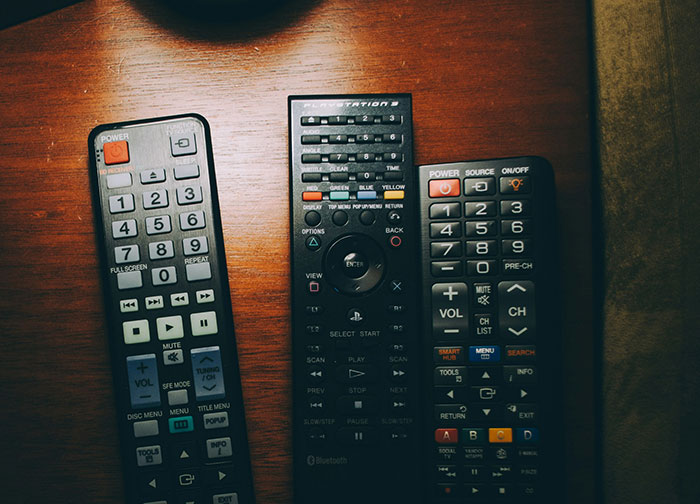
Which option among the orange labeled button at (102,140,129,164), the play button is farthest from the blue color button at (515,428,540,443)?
the orange labeled button at (102,140,129,164)

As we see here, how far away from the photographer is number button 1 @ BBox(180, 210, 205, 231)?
0.38 m

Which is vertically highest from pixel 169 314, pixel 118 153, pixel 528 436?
pixel 118 153

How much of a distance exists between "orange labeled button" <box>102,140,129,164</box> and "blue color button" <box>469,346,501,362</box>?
315 millimetres

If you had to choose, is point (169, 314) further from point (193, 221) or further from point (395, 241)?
point (395, 241)

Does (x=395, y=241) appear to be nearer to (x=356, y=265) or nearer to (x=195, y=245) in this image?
(x=356, y=265)

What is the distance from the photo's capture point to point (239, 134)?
406 mm

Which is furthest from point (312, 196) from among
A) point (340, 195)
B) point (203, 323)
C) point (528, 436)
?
point (528, 436)

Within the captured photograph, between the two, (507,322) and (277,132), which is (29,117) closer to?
(277,132)

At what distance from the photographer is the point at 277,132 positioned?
1.33 feet

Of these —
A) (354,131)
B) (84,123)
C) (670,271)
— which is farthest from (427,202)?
(84,123)

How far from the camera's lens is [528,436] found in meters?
0.35

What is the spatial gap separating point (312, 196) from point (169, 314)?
148 millimetres

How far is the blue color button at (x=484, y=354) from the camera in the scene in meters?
0.36

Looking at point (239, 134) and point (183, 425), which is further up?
point (239, 134)
